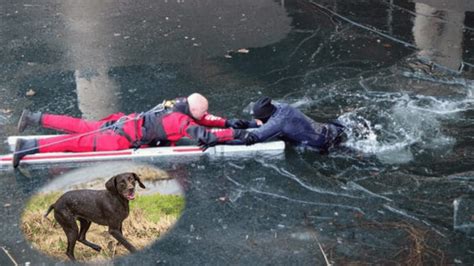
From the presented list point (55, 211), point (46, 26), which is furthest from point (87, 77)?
point (55, 211)

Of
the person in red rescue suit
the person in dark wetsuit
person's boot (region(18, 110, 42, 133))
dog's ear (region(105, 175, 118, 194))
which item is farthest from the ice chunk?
person's boot (region(18, 110, 42, 133))

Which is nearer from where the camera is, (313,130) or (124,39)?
(313,130)

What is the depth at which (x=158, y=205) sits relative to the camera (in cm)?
498

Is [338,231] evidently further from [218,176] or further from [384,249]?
[218,176]

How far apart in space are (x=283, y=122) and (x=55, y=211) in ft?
8.07

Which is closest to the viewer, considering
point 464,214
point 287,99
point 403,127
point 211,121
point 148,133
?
point 464,214

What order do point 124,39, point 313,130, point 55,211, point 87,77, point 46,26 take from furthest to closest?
1. point 46,26
2. point 124,39
3. point 87,77
4. point 313,130
5. point 55,211

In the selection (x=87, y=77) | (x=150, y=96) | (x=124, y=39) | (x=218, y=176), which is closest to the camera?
(x=218, y=176)

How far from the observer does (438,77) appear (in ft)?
24.5

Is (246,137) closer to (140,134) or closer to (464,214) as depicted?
(140,134)

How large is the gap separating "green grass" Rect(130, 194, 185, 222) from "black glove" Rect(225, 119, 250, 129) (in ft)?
3.70

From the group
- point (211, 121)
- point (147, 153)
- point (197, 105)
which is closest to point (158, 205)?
point (147, 153)

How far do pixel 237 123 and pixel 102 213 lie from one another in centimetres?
231

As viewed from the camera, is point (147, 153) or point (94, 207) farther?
point (147, 153)
